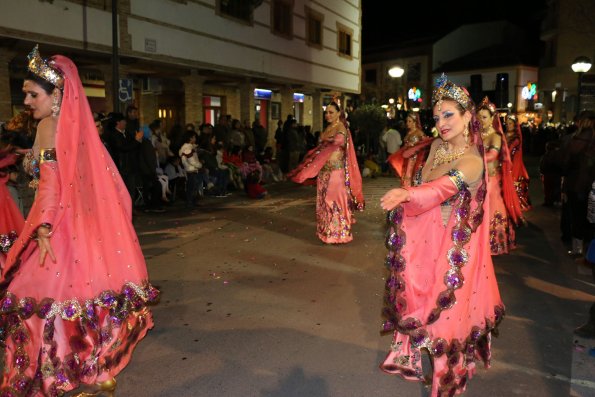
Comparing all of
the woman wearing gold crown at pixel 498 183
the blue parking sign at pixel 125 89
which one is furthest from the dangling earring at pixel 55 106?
the blue parking sign at pixel 125 89

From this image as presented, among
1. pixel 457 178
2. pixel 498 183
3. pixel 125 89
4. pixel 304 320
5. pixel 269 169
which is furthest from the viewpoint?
pixel 269 169

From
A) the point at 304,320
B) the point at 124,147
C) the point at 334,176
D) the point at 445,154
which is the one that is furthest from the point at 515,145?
the point at 124,147

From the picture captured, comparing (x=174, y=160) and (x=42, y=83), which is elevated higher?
(x=42, y=83)

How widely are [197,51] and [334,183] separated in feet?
30.0

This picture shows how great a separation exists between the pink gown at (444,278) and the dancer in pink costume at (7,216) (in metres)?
3.16

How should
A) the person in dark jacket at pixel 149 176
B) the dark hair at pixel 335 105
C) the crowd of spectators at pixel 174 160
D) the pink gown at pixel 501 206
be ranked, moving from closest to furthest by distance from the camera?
the pink gown at pixel 501 206 → the dark hair at pixel 335 105 → the crowd of spectators at pixel 174 160 → the person in dark jacket at pixel 149 176

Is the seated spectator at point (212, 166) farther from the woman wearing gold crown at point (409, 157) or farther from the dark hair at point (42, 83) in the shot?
the dark hair at point (42, 83)

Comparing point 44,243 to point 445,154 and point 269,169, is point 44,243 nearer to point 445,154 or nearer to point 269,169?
point 445,154

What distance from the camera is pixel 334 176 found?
25.9ft

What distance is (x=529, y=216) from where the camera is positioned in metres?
10.8

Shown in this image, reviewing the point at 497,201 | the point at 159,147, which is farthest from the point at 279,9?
the point at 497,201

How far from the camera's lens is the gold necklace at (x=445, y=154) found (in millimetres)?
3402

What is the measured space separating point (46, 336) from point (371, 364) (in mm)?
2179

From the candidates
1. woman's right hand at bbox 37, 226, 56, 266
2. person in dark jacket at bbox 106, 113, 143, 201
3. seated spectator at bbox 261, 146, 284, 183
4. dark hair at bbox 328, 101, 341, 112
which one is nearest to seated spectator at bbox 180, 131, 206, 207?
person in dark jacket at bbox 106, 113, 143, 201
